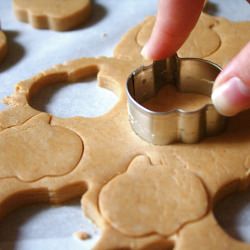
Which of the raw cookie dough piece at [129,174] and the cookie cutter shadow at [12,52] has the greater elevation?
the raw cookie dough piece at [129,174]

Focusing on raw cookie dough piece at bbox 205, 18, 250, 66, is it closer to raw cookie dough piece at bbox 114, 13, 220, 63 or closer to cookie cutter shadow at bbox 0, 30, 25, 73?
raw cookie dough piece at bbox 114, 13, 220, 63

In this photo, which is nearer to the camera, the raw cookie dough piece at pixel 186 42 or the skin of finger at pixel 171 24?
the skin of finger at pixel 171 24

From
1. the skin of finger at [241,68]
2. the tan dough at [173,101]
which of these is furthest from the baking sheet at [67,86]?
the skin of finger at [241,68]

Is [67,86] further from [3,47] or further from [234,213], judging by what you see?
[234,213]

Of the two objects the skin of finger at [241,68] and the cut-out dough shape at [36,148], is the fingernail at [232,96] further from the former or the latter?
the cut-out dough shape at [36,148]

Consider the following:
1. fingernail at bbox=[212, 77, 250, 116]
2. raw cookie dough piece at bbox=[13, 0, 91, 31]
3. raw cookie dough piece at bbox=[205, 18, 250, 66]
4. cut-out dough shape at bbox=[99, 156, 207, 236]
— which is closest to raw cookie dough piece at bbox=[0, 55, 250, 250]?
cut-out dough shape at bbox=[99, 156, 207, 236]

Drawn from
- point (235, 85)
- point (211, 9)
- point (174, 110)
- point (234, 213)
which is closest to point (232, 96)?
point (235, 85)
